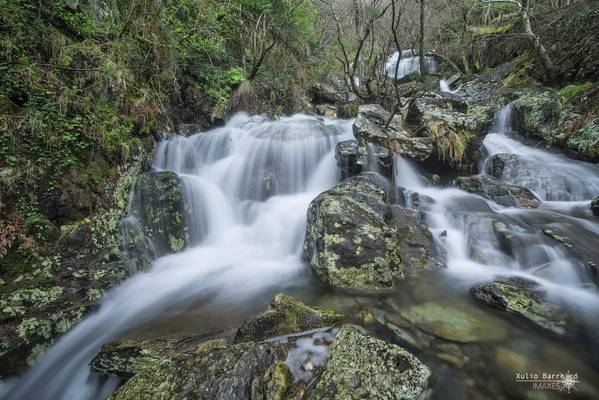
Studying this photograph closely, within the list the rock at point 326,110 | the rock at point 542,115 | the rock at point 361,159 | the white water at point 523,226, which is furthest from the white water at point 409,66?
the rock at point 361,159

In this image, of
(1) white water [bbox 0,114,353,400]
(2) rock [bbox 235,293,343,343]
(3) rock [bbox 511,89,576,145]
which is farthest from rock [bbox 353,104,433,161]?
(2) rock [bbox 235,293,343,343]

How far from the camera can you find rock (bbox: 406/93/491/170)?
22.9 feet

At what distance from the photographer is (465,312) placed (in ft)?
10.4

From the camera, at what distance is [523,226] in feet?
15.8

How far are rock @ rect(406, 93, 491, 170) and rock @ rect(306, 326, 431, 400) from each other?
6.23 m

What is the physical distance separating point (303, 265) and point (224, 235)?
2081 mm

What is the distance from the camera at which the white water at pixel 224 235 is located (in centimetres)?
297

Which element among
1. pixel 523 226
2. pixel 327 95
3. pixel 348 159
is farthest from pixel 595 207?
pixel 327 95

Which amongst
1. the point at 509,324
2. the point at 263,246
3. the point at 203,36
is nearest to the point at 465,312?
the point at 509,324

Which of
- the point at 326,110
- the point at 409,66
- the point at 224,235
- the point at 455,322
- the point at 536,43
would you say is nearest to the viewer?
the point at 455,322

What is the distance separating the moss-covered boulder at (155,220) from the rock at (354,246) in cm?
249

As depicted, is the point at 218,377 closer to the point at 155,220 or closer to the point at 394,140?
the point at 155,220

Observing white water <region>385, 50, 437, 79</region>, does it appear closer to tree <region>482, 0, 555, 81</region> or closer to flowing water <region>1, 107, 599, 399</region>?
tree <region>482, 0, 555, 81</region>

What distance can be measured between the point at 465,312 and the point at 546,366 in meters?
0.80
